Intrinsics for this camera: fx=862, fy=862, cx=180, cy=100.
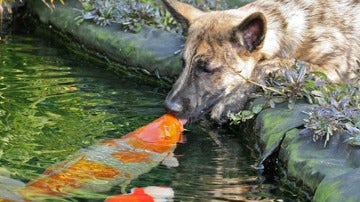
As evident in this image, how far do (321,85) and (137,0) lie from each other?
3.89 metres

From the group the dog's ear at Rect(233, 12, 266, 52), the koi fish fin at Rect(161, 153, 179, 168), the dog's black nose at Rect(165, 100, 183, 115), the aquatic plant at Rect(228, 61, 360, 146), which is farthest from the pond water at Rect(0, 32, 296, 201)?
the dog's ear at Rect(233, 12, 266, 52)

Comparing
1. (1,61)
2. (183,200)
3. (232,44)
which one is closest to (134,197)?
(183,200)

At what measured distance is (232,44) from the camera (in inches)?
276

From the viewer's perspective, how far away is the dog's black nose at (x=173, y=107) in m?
6.70

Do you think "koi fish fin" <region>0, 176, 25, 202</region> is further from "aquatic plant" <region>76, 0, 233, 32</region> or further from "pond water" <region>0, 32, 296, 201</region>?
"aquatic plant" <region>76, 0, 233, 32</region>

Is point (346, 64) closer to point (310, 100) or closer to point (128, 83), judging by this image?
point (310, 100)

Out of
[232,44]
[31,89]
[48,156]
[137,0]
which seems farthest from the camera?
[137,0]

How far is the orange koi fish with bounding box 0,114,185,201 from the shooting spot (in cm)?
534

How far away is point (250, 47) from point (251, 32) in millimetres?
168

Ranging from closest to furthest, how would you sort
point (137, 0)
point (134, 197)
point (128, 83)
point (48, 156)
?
point (134, 197), point (48, 156), point (128, 83), point (137, 0)

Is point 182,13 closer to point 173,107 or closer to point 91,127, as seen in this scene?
point 173,107

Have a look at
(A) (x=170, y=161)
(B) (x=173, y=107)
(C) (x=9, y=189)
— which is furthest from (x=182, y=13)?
(C) (x=9, y=189)

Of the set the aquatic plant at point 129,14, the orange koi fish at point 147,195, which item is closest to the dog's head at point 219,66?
the orange koi fish at point 147,195

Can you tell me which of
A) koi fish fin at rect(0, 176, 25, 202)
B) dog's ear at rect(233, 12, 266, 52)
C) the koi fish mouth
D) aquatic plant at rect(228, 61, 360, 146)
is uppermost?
dog's ear at rect(233, 12, 266, 52)
